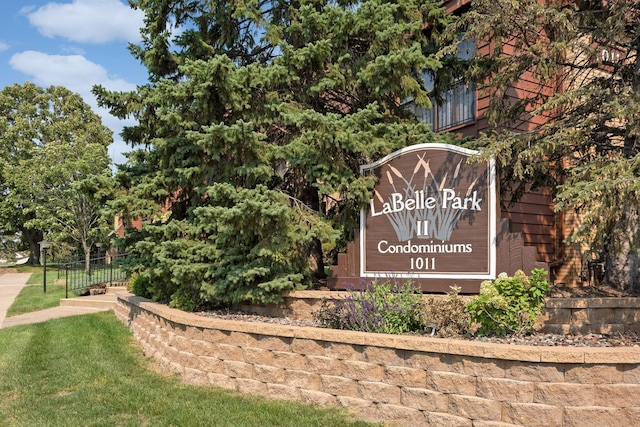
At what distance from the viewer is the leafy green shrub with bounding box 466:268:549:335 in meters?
4.69

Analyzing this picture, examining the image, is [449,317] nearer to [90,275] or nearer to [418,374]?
[418,374]

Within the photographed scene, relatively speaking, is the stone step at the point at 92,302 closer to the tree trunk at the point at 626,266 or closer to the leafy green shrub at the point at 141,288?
the leafy green shrub at the point at 141,288

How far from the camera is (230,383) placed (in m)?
5.44

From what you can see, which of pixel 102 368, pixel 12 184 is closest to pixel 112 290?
pixel 102 368

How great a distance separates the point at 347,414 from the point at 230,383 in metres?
1.53

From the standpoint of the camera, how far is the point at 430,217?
5.96m

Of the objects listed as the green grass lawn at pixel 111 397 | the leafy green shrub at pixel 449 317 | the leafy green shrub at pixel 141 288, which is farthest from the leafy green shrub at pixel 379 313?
the leafy green shrub at pixel 141 288

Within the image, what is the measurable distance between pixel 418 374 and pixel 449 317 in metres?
0.83

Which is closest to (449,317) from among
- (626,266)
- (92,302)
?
(626,266)

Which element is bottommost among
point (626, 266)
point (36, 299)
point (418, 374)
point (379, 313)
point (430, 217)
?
point (36, 299)

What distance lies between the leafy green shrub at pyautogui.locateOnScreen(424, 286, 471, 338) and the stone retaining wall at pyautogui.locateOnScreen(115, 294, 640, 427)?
672mm

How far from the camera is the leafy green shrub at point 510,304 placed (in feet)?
15.4

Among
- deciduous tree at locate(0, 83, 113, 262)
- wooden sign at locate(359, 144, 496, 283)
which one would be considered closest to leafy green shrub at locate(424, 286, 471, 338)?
wooden sign at locate(359, 144, 496, 283)

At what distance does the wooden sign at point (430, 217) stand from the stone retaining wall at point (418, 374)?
1.63 m
